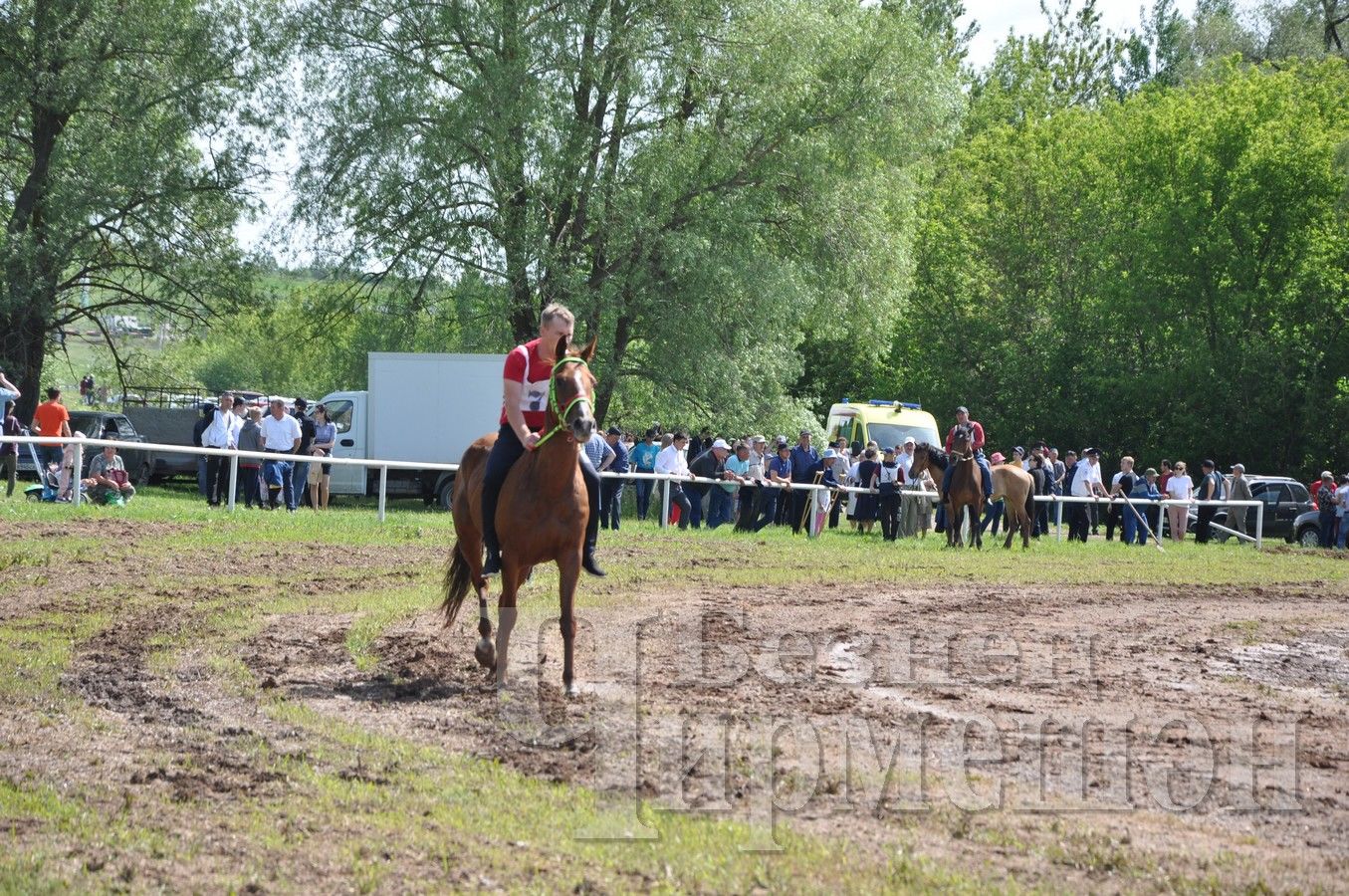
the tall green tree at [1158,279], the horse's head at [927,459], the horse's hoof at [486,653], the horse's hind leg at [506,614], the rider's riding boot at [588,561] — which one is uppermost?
the tall green tree at [1158,279]

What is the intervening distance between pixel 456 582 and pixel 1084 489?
2265 cm

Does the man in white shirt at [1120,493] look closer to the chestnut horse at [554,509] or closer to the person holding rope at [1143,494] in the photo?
the person holding rope at [1143,494]

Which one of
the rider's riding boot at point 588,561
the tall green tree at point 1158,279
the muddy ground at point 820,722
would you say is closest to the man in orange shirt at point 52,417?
the muddy ground at point 820,722

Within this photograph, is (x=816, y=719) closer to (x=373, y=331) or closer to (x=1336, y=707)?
(x=1336, y=707)

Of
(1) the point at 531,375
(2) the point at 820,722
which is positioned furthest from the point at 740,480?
(2) the point at 820,722

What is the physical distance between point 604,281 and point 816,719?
79.1 ft

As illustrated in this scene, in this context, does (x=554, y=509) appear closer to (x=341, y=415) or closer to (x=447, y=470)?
(x=447, y=470)

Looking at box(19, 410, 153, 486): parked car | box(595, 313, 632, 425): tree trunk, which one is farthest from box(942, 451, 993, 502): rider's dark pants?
box(19, 410, 153, 486): parked car

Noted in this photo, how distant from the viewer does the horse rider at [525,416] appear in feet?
31.3

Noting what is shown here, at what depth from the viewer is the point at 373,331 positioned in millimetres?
34062

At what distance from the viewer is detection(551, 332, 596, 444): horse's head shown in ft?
29.0

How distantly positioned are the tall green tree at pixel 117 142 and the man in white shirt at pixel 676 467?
13.7 m

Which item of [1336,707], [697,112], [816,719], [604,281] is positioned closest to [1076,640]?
[1336,707]

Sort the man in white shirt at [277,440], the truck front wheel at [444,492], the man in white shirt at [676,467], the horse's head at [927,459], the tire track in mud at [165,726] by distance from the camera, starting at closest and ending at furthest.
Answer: the tire track in mud at [165,726] < the man in white shirt at [277,440] < the man in white shirt at [676,467] < the horse's head at [927,459] < the truck front wheel at [444,492]
